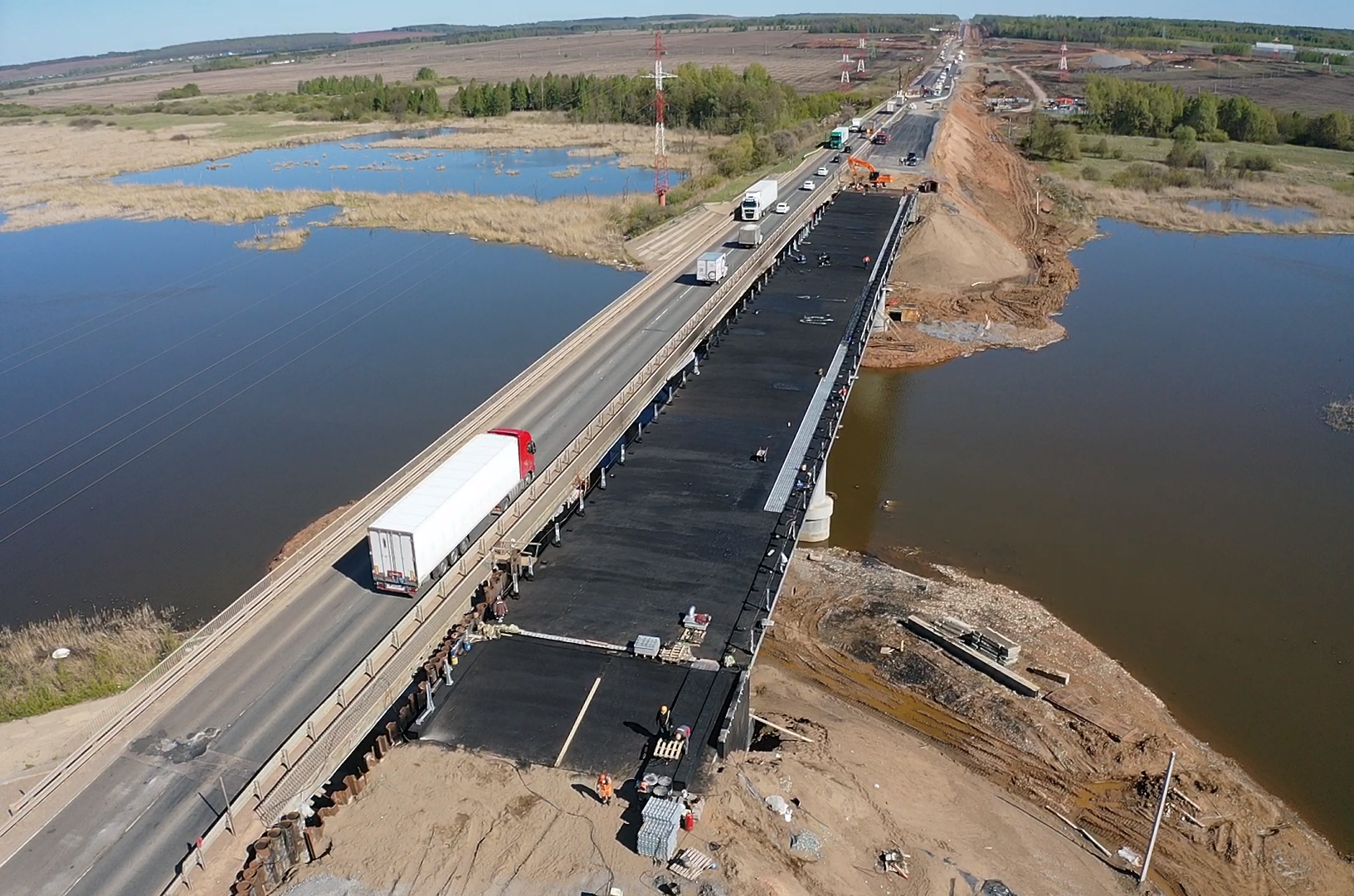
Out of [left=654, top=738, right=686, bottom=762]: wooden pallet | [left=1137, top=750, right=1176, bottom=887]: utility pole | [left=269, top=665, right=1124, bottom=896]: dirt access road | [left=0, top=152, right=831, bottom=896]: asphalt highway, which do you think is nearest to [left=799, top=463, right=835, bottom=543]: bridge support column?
[left=269, top=665, right=1124, bottom=896]: dirt access road

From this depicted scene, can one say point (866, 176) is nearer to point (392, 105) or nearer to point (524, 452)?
point (524, 452)

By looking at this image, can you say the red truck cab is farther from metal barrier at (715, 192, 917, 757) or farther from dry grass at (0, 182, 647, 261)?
dry grass at (0, 182, 647, 261)

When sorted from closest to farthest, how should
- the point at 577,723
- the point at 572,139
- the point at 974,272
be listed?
the point at 577,723, the point at 974,272, the point at 572,139

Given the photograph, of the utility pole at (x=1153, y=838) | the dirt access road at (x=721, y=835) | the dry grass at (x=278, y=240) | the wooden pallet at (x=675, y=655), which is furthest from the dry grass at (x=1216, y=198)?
the wooden pallet at (x=675, y=655)

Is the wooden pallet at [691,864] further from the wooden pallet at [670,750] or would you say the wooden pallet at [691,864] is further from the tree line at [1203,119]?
the tree line at [1203,119]

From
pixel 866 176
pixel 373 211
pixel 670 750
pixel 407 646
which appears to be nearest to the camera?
pixel 670 750

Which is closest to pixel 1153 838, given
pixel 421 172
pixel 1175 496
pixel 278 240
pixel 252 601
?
pixel 1175 496
